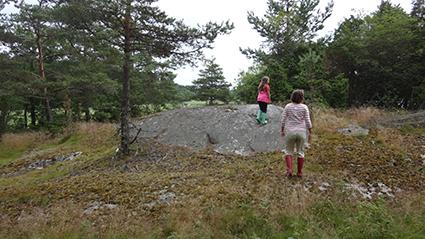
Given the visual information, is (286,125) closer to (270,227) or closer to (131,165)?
(270,227)

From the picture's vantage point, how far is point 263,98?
11523 millimetres

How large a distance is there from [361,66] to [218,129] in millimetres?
14332

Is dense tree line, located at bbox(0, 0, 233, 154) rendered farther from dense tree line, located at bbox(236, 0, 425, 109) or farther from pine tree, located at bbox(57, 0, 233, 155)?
dense tree line, located at bbox(236, 0, 425, 109)

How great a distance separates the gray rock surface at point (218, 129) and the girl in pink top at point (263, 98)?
9.9 inches

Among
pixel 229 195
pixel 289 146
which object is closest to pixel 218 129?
pixel 289 146

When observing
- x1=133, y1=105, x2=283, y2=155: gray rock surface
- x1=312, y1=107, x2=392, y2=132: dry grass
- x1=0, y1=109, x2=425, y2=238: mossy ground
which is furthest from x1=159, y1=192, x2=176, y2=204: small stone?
x1=312, y1=107, x2=392, y2=132: dry grass

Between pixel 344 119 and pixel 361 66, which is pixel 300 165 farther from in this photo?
pixel 361 66

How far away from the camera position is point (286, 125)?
755 centimetres

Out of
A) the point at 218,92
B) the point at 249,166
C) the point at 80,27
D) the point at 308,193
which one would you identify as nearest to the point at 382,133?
the point at 249,166

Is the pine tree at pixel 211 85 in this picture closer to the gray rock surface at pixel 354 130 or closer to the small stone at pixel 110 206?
the gray rock surface at pixel 354 130

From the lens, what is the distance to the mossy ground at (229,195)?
17.7 feet

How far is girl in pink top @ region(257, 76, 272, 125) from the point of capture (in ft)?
36.9

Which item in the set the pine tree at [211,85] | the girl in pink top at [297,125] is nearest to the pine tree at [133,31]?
the girl in pink top at [297,125]

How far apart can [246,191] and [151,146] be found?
5872 millimetres
